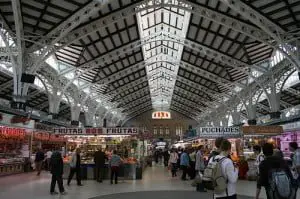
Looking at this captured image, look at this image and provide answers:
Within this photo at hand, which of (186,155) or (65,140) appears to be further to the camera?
(65,140)

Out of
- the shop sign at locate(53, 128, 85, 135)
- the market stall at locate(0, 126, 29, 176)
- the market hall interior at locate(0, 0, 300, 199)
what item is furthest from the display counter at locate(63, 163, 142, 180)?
the market stall at locate(0, 126, 29, 176)

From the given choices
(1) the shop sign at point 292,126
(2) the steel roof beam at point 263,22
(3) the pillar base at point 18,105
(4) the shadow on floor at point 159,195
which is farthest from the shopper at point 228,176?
(3) the pillar base at point 18,105

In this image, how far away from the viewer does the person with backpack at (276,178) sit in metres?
4.77

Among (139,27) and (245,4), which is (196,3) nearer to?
(245,4)

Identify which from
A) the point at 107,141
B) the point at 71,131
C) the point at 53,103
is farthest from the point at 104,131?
the point at 53,103

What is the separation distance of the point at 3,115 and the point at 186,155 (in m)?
10.3

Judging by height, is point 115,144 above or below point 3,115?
below

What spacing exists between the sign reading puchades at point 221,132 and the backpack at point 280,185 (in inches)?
695

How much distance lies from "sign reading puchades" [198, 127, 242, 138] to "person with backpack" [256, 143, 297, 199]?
56.9 feet

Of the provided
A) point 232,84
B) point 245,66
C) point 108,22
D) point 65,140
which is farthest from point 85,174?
point 232,84

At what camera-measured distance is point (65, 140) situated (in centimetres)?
2298

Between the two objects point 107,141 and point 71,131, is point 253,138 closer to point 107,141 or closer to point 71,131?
point 107,141

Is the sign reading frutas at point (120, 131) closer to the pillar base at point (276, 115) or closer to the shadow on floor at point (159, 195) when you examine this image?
the shadow on floor at point (159, 195)

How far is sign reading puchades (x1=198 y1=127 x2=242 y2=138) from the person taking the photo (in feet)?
73.2
